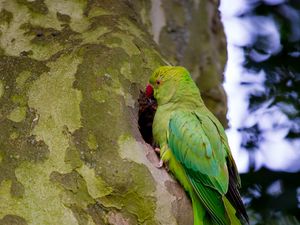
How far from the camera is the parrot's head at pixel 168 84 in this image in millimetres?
3557

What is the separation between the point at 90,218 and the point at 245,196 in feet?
5.50

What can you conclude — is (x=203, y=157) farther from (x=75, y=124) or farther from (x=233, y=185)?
(x=75, y=124)

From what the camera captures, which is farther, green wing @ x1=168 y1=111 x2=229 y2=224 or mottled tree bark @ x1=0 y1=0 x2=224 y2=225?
green wing @ x1=168 y1=111 x2=229 y2=224

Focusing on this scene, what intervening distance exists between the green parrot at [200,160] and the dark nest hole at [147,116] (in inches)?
3.8

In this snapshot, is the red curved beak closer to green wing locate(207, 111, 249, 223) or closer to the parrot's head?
the parrot's head

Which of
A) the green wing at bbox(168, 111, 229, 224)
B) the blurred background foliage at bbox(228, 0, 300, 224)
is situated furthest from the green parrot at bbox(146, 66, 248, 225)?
the blurred background foliage at bbox(228, 0, 300, 224)

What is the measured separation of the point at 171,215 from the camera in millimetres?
3006

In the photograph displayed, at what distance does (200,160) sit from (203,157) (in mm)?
21

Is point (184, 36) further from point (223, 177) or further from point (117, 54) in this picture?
point (223, 177)

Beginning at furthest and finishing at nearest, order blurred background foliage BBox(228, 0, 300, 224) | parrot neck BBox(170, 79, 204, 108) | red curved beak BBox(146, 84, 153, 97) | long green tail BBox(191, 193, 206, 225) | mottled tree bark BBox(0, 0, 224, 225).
Answer: blurred background foliage BBox(228, 0, 300, 224)
parrot neck BBox(170, 79, 204, 108)
red curved beak BBox(146, 84, 153, 97)
long green tail BBox(191, 193, 206, 225)
mottled tree bark BBox(0, 0, 224, 225)

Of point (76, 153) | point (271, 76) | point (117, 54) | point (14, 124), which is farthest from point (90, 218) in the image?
point (271, 76)

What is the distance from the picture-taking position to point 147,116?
3.79 m

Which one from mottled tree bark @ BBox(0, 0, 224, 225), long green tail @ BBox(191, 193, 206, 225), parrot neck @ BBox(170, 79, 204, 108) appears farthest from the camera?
parrot neck @ BBox(170, 79, 204, 108)

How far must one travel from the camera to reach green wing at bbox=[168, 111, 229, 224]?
10.4 ft
